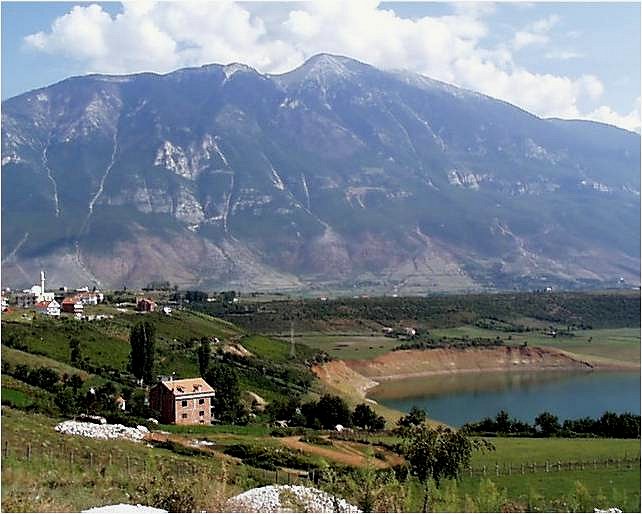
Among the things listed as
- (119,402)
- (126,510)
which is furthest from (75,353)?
(126,510)

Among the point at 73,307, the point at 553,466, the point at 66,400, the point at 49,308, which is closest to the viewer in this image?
the point at 553,466

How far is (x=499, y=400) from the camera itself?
1043 inches

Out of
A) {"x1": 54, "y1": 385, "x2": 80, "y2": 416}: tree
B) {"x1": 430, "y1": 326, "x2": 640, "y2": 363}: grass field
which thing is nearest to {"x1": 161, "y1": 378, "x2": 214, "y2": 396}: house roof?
{"x1": 54, "y1": 385, "x2": 80, "y2": 416}: tree

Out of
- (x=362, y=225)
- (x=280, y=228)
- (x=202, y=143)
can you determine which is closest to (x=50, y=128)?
(x=202, y=143)

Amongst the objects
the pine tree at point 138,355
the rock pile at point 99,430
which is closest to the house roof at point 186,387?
the pine tree at point 138,355

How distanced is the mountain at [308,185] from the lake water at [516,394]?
39.2 metres

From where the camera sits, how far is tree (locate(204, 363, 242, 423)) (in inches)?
624

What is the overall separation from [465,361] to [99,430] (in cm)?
2459

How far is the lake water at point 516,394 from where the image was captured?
2408 centimetres

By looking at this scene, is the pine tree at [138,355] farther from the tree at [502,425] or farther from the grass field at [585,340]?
the grass field at [585,340]

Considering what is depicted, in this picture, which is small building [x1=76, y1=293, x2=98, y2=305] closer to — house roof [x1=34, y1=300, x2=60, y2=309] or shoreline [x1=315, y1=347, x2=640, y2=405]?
house roof [x1=34, y1=300, x2=60, y2=309]

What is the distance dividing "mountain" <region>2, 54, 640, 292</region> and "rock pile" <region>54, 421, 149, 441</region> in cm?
5890

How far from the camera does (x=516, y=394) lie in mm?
27984

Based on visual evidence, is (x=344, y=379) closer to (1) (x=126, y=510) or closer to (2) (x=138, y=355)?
(2) (x=138, y=355)
